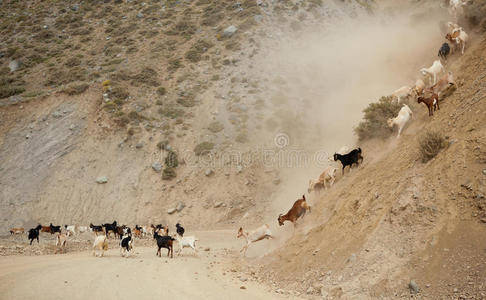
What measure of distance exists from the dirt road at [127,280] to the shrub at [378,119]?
8828 millimetres

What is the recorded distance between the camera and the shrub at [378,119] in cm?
1630

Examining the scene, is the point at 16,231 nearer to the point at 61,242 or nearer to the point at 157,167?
the point at 61,242

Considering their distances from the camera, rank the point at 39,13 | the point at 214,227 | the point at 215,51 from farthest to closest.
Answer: the point at 39,13
the point at 215,51
the point at 214,227

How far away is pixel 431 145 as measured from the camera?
936 cm

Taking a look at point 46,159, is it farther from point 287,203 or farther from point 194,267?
point 194,267

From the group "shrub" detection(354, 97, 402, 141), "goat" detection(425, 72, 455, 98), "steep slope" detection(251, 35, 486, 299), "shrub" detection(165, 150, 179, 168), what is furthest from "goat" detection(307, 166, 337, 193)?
"shrub" detection(165, 150, 179, 168)

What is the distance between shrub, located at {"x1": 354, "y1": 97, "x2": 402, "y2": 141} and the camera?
16.3m

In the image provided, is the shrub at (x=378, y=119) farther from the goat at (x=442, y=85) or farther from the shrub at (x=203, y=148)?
the shrub at (x=203, y=148)

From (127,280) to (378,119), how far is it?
1278 centimetres

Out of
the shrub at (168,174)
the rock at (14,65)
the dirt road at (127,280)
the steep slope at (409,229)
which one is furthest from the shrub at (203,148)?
the rock at (14,65)

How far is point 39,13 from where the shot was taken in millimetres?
49469

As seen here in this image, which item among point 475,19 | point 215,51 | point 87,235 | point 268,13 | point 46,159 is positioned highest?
point 475,19

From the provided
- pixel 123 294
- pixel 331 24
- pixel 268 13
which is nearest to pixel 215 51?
pixel 268 13

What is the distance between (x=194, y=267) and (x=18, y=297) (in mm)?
5107
